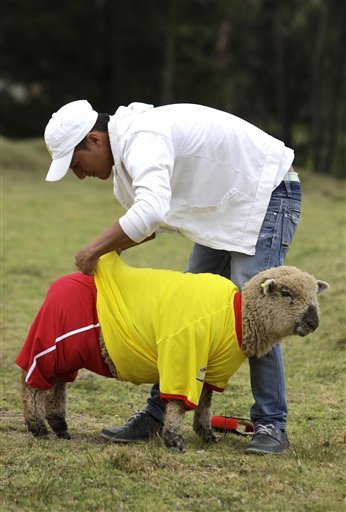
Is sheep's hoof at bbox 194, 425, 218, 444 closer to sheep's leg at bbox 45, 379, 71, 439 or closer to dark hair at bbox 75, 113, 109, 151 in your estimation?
sheep's leg at bbox 45, 379, 71, 439

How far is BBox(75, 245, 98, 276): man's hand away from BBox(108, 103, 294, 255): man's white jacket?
1.10 ft

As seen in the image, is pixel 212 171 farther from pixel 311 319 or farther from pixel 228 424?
pixel 228 424

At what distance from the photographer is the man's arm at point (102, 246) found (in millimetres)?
4430

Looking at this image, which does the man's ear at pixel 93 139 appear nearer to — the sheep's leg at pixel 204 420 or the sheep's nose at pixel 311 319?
the sheep's nose at pixel 311 319

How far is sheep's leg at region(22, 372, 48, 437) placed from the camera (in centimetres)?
507

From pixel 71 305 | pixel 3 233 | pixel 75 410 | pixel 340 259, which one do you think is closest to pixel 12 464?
pixel 71 305

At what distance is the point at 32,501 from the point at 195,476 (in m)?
0.80

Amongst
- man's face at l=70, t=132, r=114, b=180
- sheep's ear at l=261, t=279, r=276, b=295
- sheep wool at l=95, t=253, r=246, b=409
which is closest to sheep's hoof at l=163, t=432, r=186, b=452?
sheep wool at l=95, t=253, r=246, b=409

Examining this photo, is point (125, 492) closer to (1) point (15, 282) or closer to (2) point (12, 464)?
(2) point (12, 464)

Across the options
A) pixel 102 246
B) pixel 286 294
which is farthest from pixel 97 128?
pixel 286 294

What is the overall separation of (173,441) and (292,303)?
3.16 feet

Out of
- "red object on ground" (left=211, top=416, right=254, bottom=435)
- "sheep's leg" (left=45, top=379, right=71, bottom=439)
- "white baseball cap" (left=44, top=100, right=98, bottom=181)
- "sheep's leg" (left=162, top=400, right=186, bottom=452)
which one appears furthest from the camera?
"red object on ground" (left=211, top=416, right=254, bottom=435)

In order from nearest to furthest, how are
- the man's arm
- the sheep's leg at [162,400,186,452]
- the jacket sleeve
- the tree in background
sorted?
the jacket sleeve
the man's arm
the sheep's leg at [162,400,186,452]
the tree in background

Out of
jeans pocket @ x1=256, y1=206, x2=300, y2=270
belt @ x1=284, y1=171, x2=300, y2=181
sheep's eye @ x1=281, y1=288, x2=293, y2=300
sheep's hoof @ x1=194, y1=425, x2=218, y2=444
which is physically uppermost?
belt @ x1=284, y1=171, x2=300, y2=181
